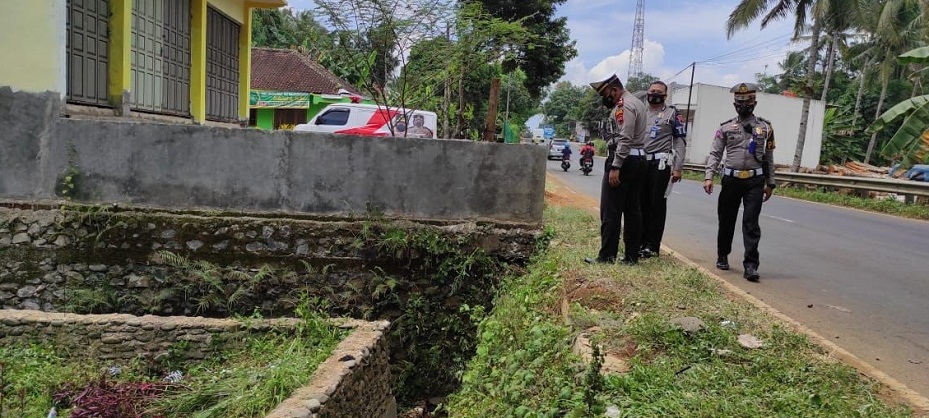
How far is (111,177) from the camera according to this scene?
6.96 metres

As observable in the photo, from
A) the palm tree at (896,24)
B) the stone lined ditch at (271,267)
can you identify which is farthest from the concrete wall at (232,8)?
the palm tree at (896,24)

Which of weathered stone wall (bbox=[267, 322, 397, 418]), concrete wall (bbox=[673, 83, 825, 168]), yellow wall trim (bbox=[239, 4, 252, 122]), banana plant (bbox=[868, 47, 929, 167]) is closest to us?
weathered stone wall (bbox=[267, 322, 397, 418])

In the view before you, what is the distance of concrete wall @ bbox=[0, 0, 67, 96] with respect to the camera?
6.86m

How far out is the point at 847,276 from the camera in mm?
6781

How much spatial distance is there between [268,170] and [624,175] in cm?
362

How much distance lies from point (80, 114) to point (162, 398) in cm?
407

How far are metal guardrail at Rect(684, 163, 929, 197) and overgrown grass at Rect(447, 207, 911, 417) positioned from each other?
13.2 metres

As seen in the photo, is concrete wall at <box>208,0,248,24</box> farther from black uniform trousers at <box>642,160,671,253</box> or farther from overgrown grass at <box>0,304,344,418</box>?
black uniform trousers at <box>642,160,671,253</box>

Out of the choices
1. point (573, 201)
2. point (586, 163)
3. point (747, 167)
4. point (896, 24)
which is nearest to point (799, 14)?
point (896, 24)

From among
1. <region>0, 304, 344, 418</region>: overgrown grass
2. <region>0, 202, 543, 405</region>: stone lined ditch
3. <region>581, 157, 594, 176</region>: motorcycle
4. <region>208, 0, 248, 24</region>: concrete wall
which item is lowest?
<region>0, 304, 344, 418</region>: overgrown grass

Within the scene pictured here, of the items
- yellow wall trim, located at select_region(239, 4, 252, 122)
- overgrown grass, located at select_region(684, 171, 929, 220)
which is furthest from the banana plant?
yellow wall trim, located at select_region(239, 4, 252, 122)

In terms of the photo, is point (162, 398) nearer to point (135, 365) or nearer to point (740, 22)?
point (135, 365)

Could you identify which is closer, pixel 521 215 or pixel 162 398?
pixel 162 398

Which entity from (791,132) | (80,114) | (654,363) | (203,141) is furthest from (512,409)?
(791,132)
